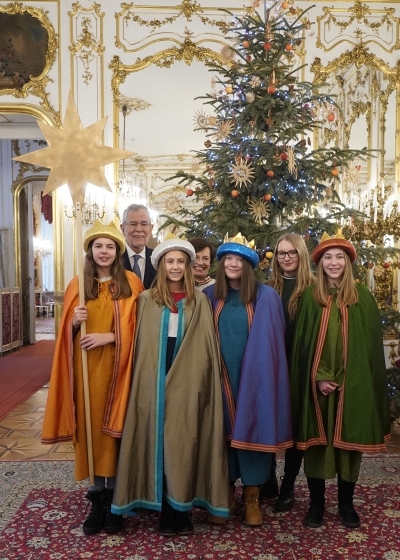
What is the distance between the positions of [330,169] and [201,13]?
3.35m

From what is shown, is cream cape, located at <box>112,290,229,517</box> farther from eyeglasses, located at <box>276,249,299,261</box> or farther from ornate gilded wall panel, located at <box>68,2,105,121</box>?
ornate gilded wall panel, located at <box>68,2,105,121</box>

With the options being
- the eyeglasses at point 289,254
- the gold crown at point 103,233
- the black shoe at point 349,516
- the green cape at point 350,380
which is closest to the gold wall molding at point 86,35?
the gold crown at point 103,233

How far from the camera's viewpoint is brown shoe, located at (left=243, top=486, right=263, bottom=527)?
9.40 feet

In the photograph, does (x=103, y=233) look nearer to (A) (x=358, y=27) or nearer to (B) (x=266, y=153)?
(B) (x=266, y=153)

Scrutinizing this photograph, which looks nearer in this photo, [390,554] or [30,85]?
[390,554]

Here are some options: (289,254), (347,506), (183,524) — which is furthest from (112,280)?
(347,506)

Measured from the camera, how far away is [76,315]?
2.67 metres

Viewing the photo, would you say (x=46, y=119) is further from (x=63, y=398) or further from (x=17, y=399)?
→ (x=63, y=398)

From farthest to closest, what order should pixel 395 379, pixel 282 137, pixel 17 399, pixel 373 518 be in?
pixel 17 399, pixel 395 379, pixel 282 137, pixel 373 518

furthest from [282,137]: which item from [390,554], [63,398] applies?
[390,554]

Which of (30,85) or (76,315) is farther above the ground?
(30,85)

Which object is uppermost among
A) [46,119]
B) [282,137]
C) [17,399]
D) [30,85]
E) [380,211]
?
[30,85]

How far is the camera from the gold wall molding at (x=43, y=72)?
6203 millimetres

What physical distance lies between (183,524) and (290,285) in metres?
1.53
